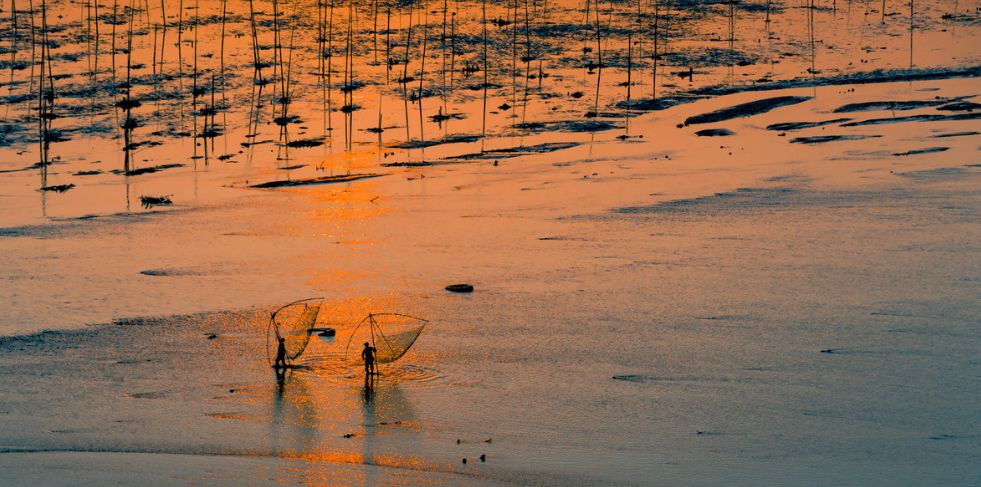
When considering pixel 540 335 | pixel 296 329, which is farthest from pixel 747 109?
pixel 296 329

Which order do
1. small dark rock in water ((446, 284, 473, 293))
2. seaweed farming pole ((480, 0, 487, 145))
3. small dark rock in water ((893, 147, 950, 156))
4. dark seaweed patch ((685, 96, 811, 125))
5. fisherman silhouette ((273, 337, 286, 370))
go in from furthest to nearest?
dark seaweed patch ((685, 96, 811, 125)) < seaweed farming pole ((480, 0, 487, 145)) < small dark rock in water ((893, 147, 950, 156)) < small dark rock in water ((446, 284, 473, 293)) < fisherman silhouette ((273, 337, 286, 370))

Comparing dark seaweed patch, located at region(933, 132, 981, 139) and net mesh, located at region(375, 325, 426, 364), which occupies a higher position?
dark seaweed patch, located at region(933, 132, 981, 139)

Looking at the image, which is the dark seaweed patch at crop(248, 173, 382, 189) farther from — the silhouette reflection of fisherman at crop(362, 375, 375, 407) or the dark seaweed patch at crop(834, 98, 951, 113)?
the silhouette reflection of fisherman at crop(362, 375, 375, 407)

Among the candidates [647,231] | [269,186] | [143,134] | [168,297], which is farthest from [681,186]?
[143,134]

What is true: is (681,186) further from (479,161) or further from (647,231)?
(479,161)

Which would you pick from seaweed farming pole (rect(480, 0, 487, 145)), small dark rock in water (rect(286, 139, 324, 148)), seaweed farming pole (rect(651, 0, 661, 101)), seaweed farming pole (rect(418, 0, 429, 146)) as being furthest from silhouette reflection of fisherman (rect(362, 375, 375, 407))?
seaweed farming pole (rect(651, 0, 661, 101))

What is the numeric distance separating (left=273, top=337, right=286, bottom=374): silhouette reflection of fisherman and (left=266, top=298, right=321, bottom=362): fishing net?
86 mm

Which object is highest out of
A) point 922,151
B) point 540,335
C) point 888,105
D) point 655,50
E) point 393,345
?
point 655,50

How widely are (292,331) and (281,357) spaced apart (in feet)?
2.62

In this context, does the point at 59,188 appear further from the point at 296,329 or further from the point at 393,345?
the point at 393,345

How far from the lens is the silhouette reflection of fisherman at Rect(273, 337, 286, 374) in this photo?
42.5 feet

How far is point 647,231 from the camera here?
2053 cm

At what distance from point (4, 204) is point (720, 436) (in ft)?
65.3

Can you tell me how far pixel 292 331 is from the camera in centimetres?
1386
